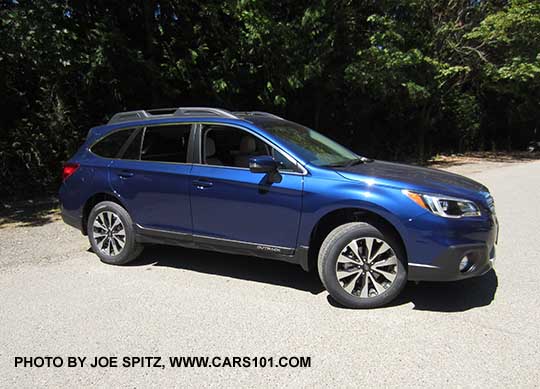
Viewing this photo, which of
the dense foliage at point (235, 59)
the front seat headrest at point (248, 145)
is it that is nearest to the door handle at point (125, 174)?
the front seat headrest at point (248, 145)

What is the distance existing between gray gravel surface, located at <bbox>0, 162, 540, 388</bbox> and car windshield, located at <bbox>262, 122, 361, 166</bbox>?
4.26ft

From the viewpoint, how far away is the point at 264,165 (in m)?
4.12

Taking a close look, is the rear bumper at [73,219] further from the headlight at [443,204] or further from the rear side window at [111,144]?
the headlight at [443,204]

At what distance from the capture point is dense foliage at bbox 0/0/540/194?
376 inches

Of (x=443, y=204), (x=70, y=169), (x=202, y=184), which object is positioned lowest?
(x=70, y=169)

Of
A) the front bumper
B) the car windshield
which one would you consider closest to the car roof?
the car windshield

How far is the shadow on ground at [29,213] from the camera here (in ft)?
25.8

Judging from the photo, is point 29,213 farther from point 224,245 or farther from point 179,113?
point 224,245

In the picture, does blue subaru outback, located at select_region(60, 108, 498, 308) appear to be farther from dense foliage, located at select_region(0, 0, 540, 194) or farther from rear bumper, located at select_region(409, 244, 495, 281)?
dense foliage, located at select_region(0, 0, 540, 194)

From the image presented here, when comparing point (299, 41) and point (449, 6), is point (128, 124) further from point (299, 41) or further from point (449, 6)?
point (449, 6)

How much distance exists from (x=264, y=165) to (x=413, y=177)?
1400 mm

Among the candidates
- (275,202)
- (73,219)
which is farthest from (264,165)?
(73,219)

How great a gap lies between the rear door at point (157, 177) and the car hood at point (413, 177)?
1.71 m

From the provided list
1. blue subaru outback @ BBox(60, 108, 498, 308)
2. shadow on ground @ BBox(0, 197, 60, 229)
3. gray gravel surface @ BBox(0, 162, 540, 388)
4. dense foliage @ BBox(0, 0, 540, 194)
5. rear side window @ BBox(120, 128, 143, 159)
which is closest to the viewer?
gray gravel surface @ BBox(0, 162, 540, 388)
